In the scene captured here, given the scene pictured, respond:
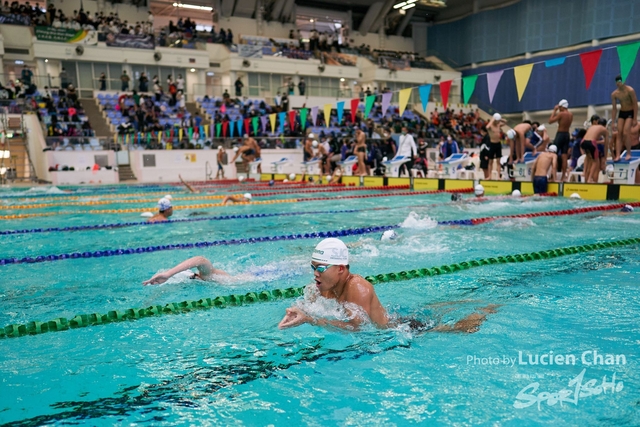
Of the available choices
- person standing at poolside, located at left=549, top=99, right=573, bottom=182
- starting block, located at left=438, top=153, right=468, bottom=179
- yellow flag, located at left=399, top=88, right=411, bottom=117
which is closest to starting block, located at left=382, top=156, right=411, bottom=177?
starting block, located at left=438, top=153, right=468, bottom=179

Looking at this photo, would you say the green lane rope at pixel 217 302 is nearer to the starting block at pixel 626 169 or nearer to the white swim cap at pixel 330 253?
the white swim cap at pixel 330 253

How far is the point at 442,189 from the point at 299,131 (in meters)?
13.1

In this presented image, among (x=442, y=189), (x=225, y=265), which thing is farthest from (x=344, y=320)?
(x=442, y=189)

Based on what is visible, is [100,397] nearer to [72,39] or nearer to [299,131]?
[299,131]

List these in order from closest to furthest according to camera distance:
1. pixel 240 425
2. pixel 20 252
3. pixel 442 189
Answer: pixel 240 425, pixel 20 252, pixel 442 189

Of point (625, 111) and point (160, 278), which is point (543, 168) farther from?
point (160, 278)

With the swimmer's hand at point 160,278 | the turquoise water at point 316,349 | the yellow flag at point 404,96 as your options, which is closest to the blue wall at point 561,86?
the yellow flag at point 404,96

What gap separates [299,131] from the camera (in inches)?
982

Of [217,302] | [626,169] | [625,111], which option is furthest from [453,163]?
[217,302]

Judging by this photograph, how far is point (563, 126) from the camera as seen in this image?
1044 cm

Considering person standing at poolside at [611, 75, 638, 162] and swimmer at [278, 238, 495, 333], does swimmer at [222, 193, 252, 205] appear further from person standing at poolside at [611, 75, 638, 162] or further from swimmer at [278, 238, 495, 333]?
swimmer at [278, 238, 495, 333]

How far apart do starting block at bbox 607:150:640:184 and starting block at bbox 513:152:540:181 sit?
2.01 meters

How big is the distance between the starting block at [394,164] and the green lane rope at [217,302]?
384 inches

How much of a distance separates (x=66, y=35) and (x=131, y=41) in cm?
302
